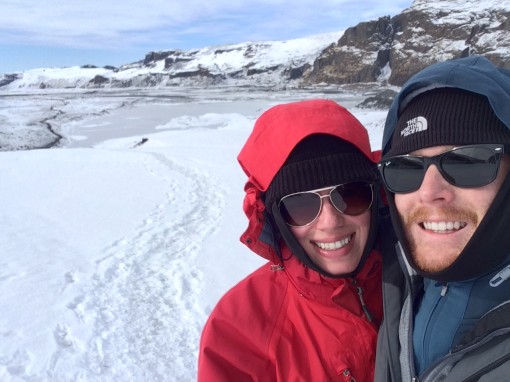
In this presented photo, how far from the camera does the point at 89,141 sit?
74.0ft

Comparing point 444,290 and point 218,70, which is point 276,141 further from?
point 218,70

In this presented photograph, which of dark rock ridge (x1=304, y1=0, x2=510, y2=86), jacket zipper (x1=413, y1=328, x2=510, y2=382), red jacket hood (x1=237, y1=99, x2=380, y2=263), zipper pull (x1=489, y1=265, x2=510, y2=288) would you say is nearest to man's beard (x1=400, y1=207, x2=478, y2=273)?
zipper pull (x1=489, y1=265, x2=510, y2=288)

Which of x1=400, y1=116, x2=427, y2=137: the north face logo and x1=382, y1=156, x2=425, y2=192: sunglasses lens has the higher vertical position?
x1=400, y1=116, x2=427, y2=137: the north face logo

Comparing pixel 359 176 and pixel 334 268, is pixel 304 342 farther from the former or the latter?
pixel 359 176

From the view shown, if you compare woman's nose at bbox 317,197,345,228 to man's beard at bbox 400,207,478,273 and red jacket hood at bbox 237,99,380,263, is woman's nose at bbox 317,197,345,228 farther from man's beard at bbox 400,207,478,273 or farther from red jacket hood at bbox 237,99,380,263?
man's beard at bbox 400,207,478,273

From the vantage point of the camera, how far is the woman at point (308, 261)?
5.40 feet

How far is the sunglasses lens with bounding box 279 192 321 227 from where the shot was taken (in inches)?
69.0

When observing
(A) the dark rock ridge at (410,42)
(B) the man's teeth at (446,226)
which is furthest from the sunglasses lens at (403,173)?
(A) the dark rock ridge at (410,42)

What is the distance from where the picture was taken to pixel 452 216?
4.38ft

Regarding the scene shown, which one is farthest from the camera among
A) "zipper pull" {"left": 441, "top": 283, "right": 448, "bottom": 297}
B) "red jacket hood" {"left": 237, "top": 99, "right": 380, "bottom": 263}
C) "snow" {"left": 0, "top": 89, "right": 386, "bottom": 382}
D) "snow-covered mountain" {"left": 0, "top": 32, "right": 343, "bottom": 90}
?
"snow-covered mountain" {"left": 0, "top": 32, "right": 343, "bottom": 90}

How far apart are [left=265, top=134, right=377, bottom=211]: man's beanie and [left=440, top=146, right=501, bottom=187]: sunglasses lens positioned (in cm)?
45

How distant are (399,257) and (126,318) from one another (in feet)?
9.37

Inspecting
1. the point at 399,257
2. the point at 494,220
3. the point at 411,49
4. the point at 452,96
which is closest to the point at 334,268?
the point at 399,257

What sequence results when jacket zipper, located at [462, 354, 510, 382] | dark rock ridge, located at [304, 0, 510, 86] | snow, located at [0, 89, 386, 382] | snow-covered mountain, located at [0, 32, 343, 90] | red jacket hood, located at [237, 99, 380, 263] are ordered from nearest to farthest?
jacket zipper, located at [462, 354, 510, 382]
red jacket hood, located at [237, 99, 380, 263]
snow, located at [0, 89, 386, 382]
dark rock ridge, located at [304, 0, 510, 86]
snow-covered mountain, located at [0, 32, 343, 90]
